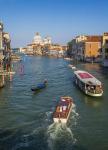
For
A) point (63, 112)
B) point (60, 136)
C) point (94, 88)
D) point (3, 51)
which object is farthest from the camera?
point (3, 51)

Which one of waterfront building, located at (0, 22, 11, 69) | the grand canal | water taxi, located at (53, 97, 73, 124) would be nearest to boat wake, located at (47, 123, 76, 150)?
the grand canal

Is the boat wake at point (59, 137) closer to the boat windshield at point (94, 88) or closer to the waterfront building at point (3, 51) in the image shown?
the boat windshield at point (94, 88)

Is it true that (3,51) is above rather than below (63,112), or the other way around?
above

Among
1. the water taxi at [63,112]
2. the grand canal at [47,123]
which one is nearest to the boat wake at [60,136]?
the grand canal at [47,123]

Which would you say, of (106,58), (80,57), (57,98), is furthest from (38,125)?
(80,57)

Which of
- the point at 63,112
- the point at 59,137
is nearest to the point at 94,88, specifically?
the point at 63,112

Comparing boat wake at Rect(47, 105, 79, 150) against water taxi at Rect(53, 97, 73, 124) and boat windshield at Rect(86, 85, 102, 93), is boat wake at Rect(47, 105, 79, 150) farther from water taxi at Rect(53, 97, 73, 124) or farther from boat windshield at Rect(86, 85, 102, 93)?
boat windshield at Rect(86, 85, 102, 93)

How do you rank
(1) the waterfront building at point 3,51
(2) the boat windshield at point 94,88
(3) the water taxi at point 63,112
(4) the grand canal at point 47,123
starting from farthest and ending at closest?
(1) the waterfront building at point 3,51
(2) the boat windshield at point 94,88
(3) the water taxi at point 63,112
(4) the grand canal at point 47,123

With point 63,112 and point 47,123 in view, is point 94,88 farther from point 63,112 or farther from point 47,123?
point 47,123

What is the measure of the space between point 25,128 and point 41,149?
632 centimetres

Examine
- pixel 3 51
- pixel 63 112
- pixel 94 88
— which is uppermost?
pixel 3 51

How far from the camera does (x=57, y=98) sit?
49000 millimetres

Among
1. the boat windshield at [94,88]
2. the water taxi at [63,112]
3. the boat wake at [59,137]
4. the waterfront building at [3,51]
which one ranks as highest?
the waterfront building at [3,51]

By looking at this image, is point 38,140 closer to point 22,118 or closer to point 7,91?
point 22,118
